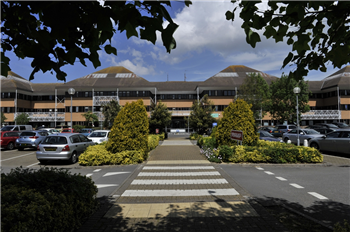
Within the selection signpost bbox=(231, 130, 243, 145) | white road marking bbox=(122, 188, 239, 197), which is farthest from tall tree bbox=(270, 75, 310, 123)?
white road marking bbox=(122, 188, 239, 197)

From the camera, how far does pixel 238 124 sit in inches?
475

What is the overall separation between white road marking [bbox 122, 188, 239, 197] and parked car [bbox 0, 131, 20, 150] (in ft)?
53.2

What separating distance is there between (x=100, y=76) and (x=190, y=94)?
2095cm

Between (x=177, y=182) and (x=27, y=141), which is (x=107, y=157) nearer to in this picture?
(x=177, y=182)

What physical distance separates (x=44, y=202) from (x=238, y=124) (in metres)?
10.4

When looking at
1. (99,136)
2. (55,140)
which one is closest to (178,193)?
(55,140)

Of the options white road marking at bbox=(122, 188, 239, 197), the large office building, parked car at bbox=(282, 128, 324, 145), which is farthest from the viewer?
the large office building

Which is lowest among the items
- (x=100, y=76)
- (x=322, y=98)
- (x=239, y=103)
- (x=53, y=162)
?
(x=53, y=162)

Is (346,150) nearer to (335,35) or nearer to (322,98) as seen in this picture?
(335,35)

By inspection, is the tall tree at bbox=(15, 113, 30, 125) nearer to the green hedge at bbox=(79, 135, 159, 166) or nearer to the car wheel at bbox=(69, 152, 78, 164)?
the car wheel at bbox=(69, 152, 78, 164)

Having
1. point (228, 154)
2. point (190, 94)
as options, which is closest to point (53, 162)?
point (228, 154)

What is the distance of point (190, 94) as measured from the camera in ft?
168

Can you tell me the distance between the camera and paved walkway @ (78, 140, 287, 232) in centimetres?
397

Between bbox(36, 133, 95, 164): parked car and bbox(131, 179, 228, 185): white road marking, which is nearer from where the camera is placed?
bbox(131, 179, 228, 185): white road marking
